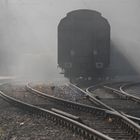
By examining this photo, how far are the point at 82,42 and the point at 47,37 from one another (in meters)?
14.5

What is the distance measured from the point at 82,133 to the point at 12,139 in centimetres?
137

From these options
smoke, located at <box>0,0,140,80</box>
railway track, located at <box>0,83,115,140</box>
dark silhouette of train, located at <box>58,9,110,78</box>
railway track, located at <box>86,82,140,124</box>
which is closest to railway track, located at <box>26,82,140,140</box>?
railway track, located at <box>0,83,115,140</box>

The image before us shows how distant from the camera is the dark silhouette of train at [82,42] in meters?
22.2

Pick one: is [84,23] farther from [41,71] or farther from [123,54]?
[41,71]

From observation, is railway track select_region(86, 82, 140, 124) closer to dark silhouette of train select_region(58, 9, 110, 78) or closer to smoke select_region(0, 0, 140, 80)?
dark silhouette of train select_region(58, 9, 110, 78)

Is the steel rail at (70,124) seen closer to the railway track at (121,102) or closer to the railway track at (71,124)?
the railway track at (71,124)

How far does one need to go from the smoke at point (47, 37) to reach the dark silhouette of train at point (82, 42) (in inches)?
91.4

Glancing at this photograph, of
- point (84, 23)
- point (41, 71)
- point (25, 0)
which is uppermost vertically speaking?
point (25, 0)

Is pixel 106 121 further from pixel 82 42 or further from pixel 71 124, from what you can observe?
pixel 82 42

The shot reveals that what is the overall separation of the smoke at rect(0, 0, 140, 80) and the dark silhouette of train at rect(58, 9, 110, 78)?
232 cm

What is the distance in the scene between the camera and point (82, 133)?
28.6 feet

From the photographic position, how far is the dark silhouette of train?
2217cm

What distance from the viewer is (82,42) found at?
22.5m

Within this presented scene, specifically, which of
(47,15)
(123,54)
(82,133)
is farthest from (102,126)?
(47,15)
